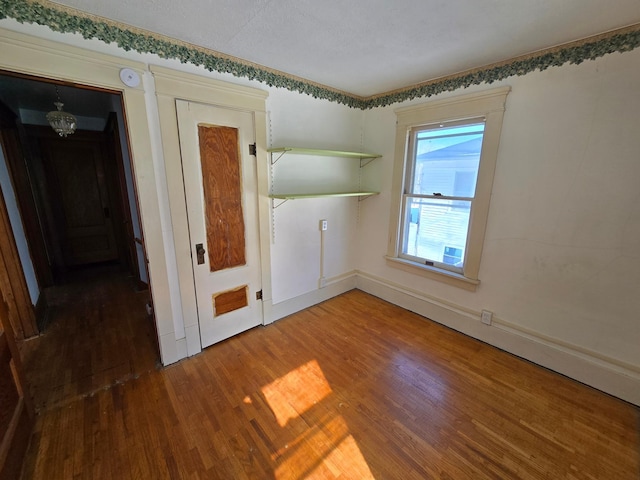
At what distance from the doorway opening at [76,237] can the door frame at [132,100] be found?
0.08 meters

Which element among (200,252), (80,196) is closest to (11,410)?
(200,252)

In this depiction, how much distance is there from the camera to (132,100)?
1.80 m

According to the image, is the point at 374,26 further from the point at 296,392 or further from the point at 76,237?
the point at 76,237

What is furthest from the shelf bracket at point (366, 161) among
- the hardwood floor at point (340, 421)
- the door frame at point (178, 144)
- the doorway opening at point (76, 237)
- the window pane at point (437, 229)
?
the doorway opening at point (76, 237)

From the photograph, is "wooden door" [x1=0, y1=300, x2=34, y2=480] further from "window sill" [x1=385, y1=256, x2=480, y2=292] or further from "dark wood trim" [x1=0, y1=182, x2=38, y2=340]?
"window sill" [x1=385, y1=256, x2=480, y2=292]

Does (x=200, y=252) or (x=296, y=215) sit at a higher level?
(x=296, y=215)

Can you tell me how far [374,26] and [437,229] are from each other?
6.40 ft

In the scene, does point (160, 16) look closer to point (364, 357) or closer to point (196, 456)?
point (196, 456)

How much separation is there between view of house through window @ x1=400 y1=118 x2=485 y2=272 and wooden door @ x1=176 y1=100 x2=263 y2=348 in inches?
68.6

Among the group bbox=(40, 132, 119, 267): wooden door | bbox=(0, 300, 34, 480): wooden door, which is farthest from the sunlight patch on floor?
bbox=(40, 132, 119, 267): wooden door

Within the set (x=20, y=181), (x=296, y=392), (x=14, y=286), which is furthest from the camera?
(x=20, y=181)

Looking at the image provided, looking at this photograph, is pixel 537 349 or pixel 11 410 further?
pixel 537 349

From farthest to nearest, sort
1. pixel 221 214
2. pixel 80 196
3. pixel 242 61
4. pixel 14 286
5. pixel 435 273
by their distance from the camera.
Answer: pixel 80 196 < pixel 435 273 < pixel 14 286 < pixel 221 214 < pixel 242 61

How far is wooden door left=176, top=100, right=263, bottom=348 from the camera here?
7.00 feet
